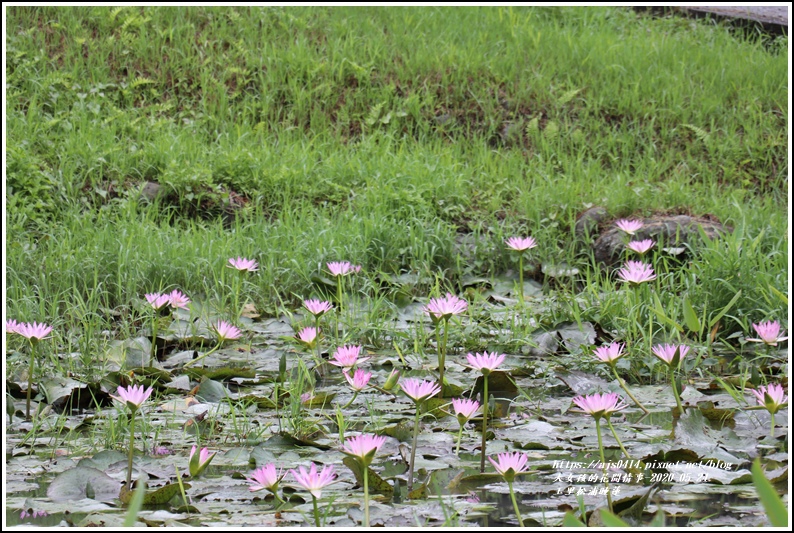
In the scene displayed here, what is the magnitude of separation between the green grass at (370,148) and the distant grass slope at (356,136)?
2cm

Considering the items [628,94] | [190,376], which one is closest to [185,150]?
[190,376]

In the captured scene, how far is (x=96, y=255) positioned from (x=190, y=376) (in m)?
1.48

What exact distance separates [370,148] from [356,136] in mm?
465

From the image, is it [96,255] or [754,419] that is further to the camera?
[96,255]

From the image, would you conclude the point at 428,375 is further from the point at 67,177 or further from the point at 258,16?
the point at 258,16

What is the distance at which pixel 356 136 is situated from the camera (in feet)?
20.9

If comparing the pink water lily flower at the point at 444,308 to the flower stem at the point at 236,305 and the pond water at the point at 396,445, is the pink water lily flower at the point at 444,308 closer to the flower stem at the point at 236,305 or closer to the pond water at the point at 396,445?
the pond water at the point at 396,445

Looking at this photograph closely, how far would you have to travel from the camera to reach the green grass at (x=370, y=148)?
13.1ft

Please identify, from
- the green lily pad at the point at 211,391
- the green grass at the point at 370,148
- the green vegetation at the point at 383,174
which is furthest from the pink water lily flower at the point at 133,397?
the green grass at the point at 370,148

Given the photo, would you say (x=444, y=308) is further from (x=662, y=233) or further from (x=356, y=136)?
(x=356, y=136)

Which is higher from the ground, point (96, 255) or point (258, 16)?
point (258, 16)

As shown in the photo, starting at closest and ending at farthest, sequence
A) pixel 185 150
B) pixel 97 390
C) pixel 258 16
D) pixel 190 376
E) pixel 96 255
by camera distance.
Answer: pixel 97 390
pixel 190 376
pixel 96 255
pixel 185 150
pixel 258 16

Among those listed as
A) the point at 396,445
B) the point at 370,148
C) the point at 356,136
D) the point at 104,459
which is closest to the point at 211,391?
the point at 104,459

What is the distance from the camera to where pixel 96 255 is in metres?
4.02
